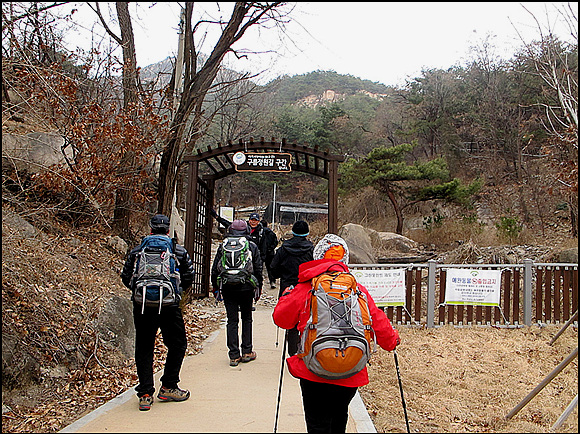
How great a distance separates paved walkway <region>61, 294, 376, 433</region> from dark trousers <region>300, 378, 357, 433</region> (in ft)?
3.05

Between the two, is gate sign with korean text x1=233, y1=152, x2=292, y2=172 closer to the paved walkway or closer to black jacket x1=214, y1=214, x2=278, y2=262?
black jacket x1=214, y1=214, x2=278, y2=262

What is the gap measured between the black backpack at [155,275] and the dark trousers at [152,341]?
12 cm

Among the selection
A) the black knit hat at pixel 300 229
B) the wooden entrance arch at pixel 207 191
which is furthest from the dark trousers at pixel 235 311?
the wooden entrance arch at pixel 207 191

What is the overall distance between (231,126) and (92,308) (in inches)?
1074

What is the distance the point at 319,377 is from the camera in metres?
3.17

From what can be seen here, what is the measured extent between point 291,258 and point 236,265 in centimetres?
69

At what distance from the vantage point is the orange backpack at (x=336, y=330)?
308cm

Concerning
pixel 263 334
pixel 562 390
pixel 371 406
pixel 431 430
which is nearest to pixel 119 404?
pixel 371 406

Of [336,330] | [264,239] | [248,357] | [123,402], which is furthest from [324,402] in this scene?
[264,239]

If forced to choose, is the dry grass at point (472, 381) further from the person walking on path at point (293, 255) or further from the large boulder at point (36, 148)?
the large boulder at point (36, 148)

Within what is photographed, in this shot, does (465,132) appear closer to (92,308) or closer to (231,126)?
(231,126)

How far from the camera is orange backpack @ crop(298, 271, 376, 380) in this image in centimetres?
308

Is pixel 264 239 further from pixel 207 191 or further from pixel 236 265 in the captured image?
pixel 236 265

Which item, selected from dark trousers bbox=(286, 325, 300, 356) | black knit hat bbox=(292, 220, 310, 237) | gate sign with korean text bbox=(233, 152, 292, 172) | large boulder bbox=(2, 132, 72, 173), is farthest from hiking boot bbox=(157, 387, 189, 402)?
gate sign with korean text bbox=(233, 152, 292, 172)
